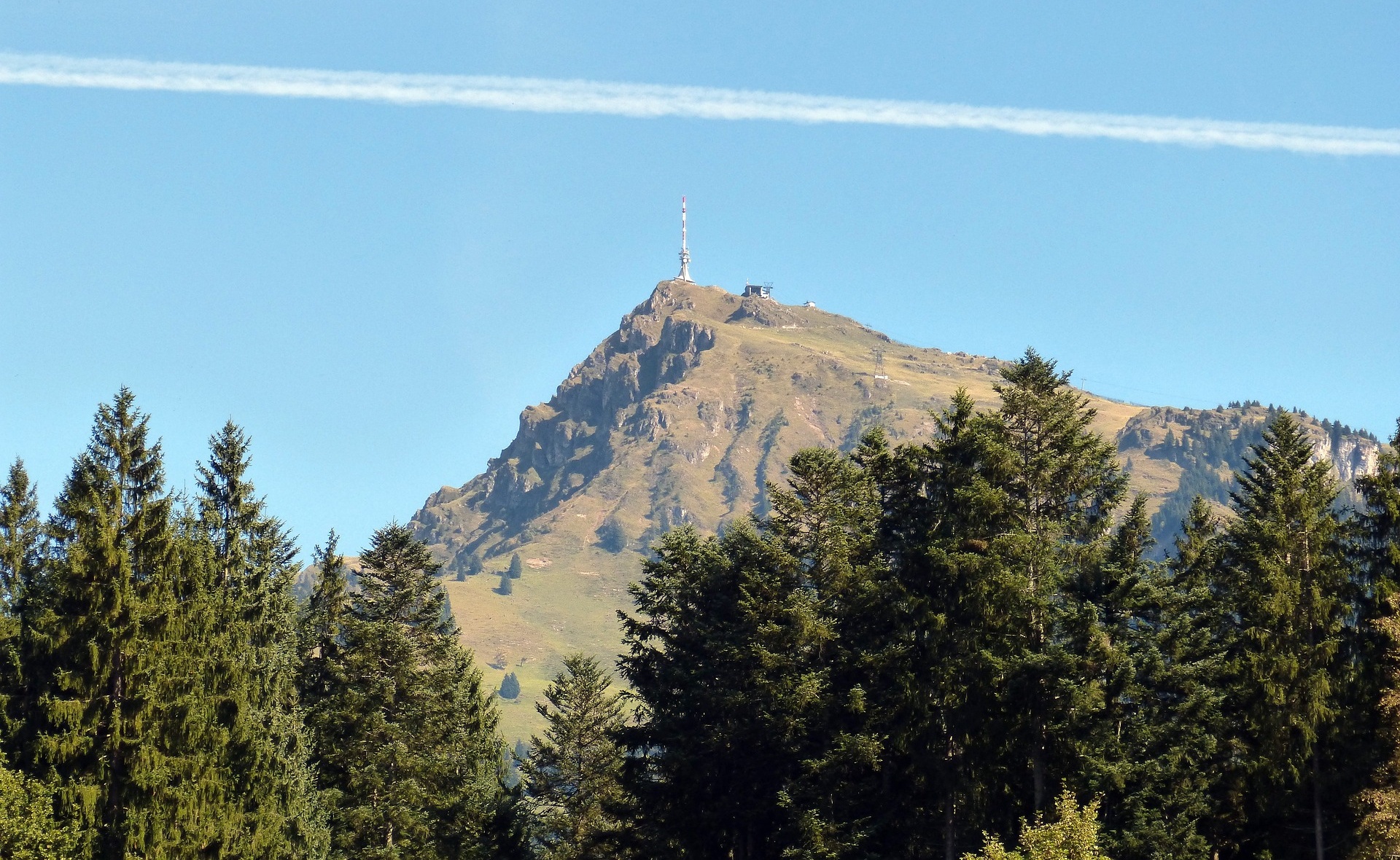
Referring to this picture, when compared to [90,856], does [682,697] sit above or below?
above

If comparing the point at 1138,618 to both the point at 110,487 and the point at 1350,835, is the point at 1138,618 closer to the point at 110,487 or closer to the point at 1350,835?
the point at 1350,835

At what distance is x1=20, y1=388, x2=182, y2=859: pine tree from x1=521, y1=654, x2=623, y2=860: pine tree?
3475cm

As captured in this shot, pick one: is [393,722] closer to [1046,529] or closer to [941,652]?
[941,652]

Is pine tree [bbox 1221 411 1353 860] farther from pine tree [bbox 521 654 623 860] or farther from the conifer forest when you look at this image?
pine tree [bbox 521 654 623 860]

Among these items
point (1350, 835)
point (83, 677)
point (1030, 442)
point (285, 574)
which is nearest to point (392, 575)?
point (285, 574)

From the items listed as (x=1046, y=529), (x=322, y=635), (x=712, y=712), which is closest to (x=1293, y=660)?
(x=1046, y=529)

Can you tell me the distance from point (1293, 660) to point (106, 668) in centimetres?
4187

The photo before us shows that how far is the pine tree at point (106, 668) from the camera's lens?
56.6 m

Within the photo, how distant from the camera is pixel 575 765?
97.9 meters

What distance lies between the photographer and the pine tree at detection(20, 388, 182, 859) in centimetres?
5662

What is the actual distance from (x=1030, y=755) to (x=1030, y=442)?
38.1 feet

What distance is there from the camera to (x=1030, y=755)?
57.8 m

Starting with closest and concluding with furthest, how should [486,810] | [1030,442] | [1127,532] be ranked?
[1030,442], [1127,532], [486,810]

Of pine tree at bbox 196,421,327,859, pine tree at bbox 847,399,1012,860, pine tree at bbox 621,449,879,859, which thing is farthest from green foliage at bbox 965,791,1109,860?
pine tree at bbox 196,421,327,859
